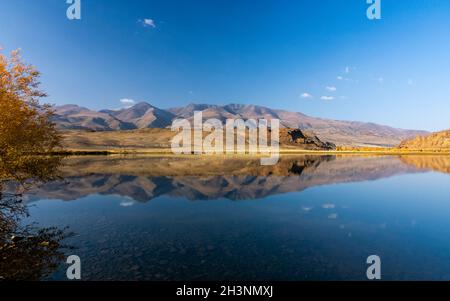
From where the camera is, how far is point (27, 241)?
60.3ft

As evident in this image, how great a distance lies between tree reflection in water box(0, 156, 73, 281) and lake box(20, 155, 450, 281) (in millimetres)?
798

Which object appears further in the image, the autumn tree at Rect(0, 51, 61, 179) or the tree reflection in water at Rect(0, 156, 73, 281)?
the autumn tree at Rect(0, 51, 61, 179)

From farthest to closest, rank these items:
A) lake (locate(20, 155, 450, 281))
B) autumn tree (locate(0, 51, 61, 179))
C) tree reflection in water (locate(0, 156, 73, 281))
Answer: autumn tree (locate(0, 51, 61, 179)), lake (locate(20, 155, 450, 281)), tree reflection in water (locate(0, 156, 73, 281))

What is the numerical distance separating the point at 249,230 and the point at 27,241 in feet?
46.6

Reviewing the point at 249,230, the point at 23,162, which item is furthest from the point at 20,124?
the point at 249,230

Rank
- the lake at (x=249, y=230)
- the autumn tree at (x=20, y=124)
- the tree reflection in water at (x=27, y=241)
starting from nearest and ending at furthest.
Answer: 1. the tree reflection in water at (x=27, y=241)
2. the lake at (x=249, y=230)
3. the autumn tree at (x=20, y=124)

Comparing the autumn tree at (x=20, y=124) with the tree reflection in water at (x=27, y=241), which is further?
the autumn tree at (x=20, y=124)

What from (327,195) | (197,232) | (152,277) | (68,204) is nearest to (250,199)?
(327,195)

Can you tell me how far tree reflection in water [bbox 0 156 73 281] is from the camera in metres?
14.4

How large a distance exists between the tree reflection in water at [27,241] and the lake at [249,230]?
798 millimetres

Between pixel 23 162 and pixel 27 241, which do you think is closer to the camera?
pixel 27 241

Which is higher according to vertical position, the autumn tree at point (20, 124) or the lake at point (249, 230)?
the autumn tree at point (20, 124)

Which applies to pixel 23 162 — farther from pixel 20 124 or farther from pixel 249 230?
pixel 249 230

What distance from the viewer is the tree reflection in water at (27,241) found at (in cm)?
1441
